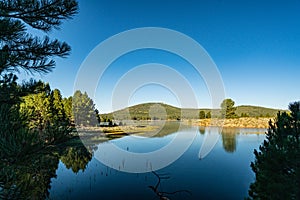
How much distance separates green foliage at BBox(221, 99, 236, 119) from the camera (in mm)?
52375

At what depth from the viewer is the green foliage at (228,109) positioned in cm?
5238

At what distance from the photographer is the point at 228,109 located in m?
53.0

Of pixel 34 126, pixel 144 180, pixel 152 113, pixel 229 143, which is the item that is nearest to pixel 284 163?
pixel 34 126

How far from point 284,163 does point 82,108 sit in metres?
33.7

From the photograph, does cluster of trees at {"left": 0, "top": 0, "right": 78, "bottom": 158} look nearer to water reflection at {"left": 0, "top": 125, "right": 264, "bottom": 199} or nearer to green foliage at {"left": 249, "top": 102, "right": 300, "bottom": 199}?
green foliage at {"left": 249, "top": 102, "right": 300, "bottom": 199}

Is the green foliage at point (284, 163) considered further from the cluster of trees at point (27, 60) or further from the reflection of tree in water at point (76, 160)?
the reflection of tree in water at point (76, 160)

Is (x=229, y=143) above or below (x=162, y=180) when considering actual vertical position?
above

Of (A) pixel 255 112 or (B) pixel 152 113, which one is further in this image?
(A) pixel 255 112

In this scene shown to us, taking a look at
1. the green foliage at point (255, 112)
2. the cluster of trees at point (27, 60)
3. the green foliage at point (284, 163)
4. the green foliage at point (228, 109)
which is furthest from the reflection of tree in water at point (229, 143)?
the green foliage at point (255, 112)

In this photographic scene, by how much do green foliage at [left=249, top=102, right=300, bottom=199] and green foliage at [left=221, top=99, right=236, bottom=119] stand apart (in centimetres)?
4982

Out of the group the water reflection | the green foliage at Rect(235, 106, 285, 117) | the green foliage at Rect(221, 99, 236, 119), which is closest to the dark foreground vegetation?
the water reflection

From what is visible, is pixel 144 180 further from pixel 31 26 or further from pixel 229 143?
pixel 229 143

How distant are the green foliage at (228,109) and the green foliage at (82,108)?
33405 mm

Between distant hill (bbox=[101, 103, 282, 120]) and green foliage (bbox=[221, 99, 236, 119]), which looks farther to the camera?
green foliage (bbox=[221, 99, 236, 119])
